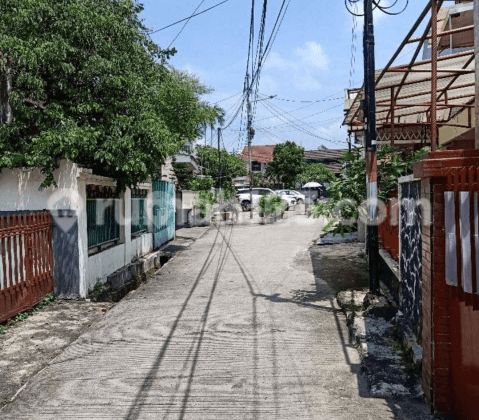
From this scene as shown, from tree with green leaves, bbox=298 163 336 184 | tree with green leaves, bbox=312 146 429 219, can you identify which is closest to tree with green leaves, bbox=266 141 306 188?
tree with green leaves, bbox=298 163 336 184

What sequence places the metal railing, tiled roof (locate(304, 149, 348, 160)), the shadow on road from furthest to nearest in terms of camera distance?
tiled roof (locate(304, 149, 348, 160))
the metal railing
the shadow on road

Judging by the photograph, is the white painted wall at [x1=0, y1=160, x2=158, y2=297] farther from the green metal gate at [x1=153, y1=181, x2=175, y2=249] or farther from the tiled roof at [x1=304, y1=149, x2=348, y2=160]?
the tiled roof at [x1=304, y1=149, x2=348, y2=160]

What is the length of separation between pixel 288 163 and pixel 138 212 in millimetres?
35623

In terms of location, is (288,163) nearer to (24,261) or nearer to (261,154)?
(261,154)

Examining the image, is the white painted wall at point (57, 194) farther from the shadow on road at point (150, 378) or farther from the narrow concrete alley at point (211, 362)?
the shadow on road at point (150, 378)

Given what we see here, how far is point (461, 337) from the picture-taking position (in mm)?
3482

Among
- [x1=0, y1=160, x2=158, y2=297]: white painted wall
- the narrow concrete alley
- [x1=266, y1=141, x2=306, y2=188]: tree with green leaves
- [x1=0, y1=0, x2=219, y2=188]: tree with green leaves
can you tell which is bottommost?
the narrow concrete alley

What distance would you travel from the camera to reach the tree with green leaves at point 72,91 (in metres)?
7.47

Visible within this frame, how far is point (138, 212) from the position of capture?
1244cm

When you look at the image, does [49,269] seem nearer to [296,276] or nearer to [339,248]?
[296,276]

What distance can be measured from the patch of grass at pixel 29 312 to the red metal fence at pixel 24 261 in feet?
0.24

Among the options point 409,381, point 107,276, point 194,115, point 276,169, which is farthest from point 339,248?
point 276,169

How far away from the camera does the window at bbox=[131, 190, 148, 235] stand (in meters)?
11.9

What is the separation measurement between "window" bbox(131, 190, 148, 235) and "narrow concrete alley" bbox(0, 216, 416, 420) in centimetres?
334
